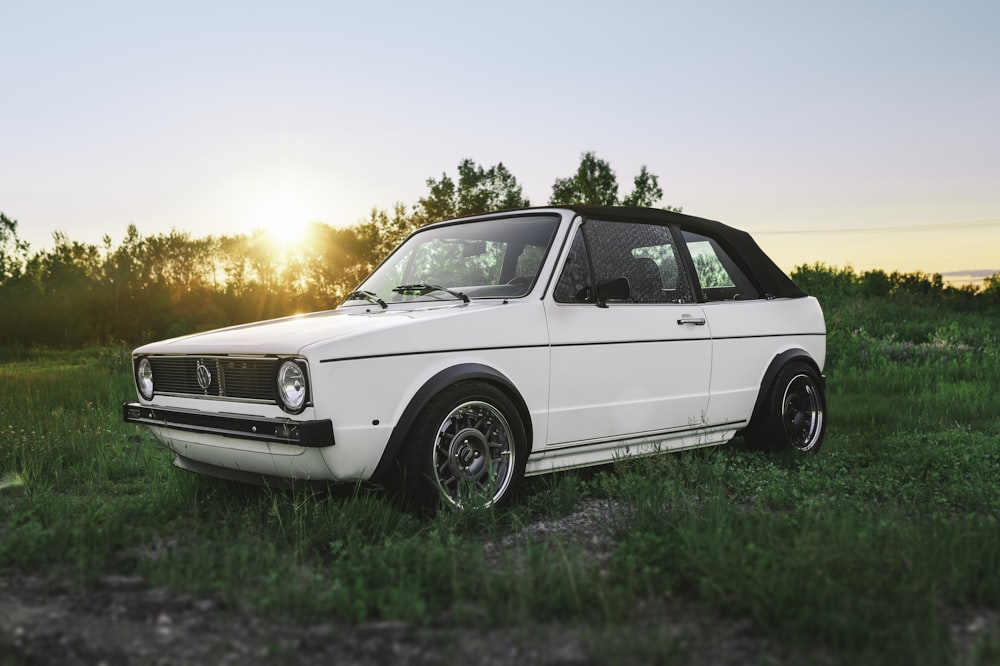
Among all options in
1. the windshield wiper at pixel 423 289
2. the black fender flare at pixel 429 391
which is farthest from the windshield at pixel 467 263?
the black fender flare at pixel 429 391

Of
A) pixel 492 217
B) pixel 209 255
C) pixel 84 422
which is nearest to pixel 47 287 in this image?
pixel 209 255

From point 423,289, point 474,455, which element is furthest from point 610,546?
point 423,289

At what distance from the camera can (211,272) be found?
5612 cm

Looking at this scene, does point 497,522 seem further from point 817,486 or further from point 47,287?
point 47,287

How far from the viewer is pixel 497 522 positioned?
4562 millimetres

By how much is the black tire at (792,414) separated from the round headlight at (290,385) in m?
3.79

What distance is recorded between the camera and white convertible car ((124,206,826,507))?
4.30 meters

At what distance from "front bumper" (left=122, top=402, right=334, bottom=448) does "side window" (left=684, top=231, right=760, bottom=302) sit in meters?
3.33

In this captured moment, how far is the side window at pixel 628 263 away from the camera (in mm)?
5371

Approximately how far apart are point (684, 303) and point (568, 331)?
4.16 feet

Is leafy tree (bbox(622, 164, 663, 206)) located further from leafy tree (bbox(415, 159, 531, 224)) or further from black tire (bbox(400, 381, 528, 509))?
black tire (bbox(400, 381, 528, 509))

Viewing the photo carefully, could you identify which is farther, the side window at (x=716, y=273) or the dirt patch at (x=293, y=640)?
the side window at (x=716, y=273)

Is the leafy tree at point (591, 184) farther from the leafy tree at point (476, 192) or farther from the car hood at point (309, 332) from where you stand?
the car hood at point (309, 332)

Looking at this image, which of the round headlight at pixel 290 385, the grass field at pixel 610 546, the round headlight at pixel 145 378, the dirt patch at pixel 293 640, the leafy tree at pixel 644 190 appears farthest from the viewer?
the leafy tree at pixel 644 190
